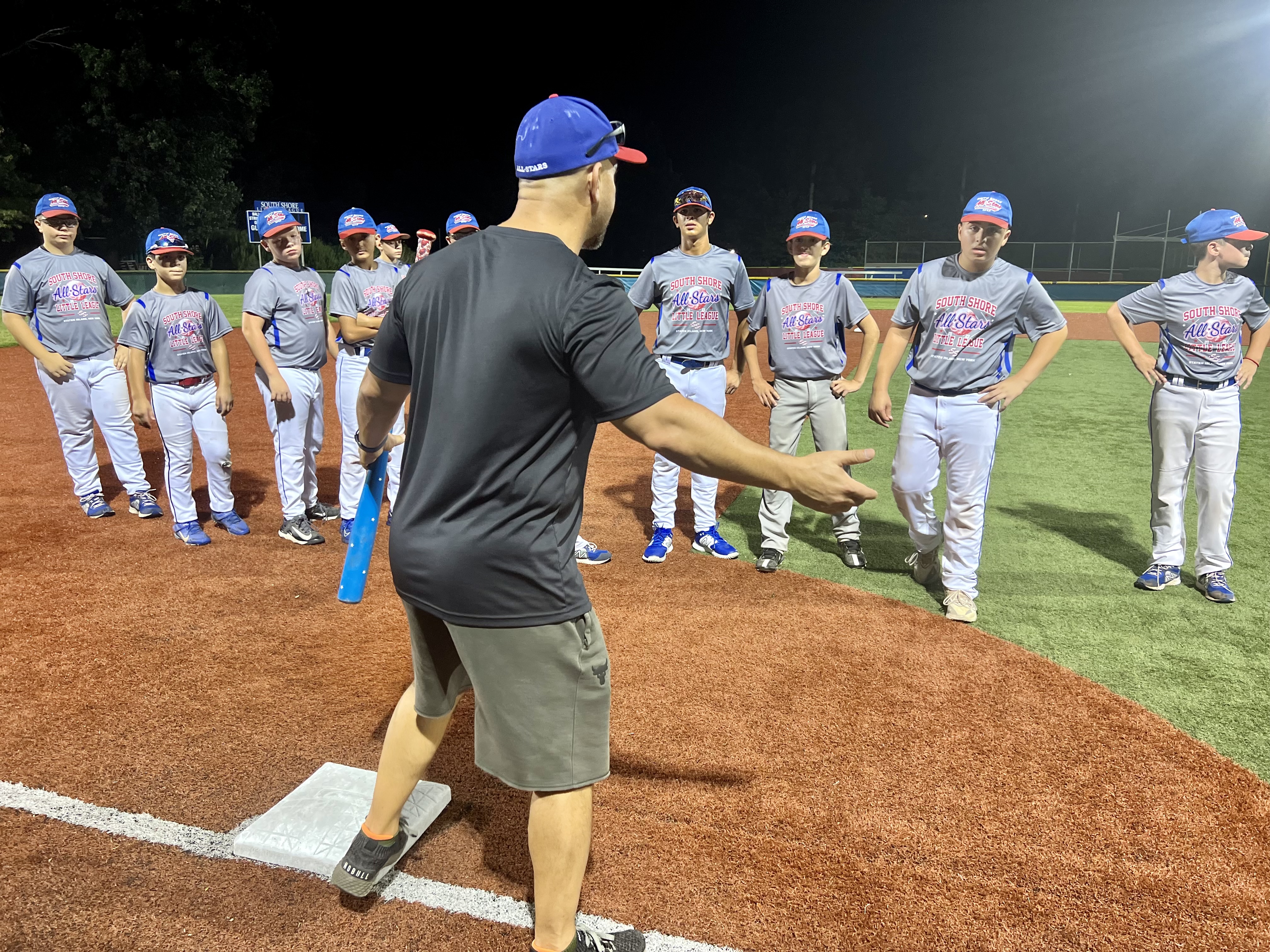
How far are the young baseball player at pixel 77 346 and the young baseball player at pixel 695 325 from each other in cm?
405

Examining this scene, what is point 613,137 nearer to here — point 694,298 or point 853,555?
point 694,298

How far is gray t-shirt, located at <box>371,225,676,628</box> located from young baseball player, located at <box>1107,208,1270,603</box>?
15.2 ft

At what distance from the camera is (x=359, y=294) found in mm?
6645

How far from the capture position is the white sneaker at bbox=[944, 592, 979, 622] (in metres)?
5.18

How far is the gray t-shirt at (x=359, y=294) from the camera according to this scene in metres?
6.59

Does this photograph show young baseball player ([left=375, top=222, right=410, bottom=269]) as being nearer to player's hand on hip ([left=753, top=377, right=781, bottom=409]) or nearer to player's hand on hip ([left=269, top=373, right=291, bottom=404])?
player's hand on hip ([left=269, top=373, right=291, bottom=404])

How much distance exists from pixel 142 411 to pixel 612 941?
216 inches

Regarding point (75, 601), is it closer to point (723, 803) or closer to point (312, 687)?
point (312, 687)

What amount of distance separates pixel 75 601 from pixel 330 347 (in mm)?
2576

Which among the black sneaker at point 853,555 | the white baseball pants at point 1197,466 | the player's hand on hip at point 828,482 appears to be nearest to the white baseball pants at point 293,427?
the black sneaker at point 853,555

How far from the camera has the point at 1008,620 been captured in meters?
5.25

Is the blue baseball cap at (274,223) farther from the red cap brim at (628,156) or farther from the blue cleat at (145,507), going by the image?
the red cap brim at (628,156)

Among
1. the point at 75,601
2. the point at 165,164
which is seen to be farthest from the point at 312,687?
the point at 165,164

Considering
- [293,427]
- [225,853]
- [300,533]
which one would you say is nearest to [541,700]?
[225,853]
